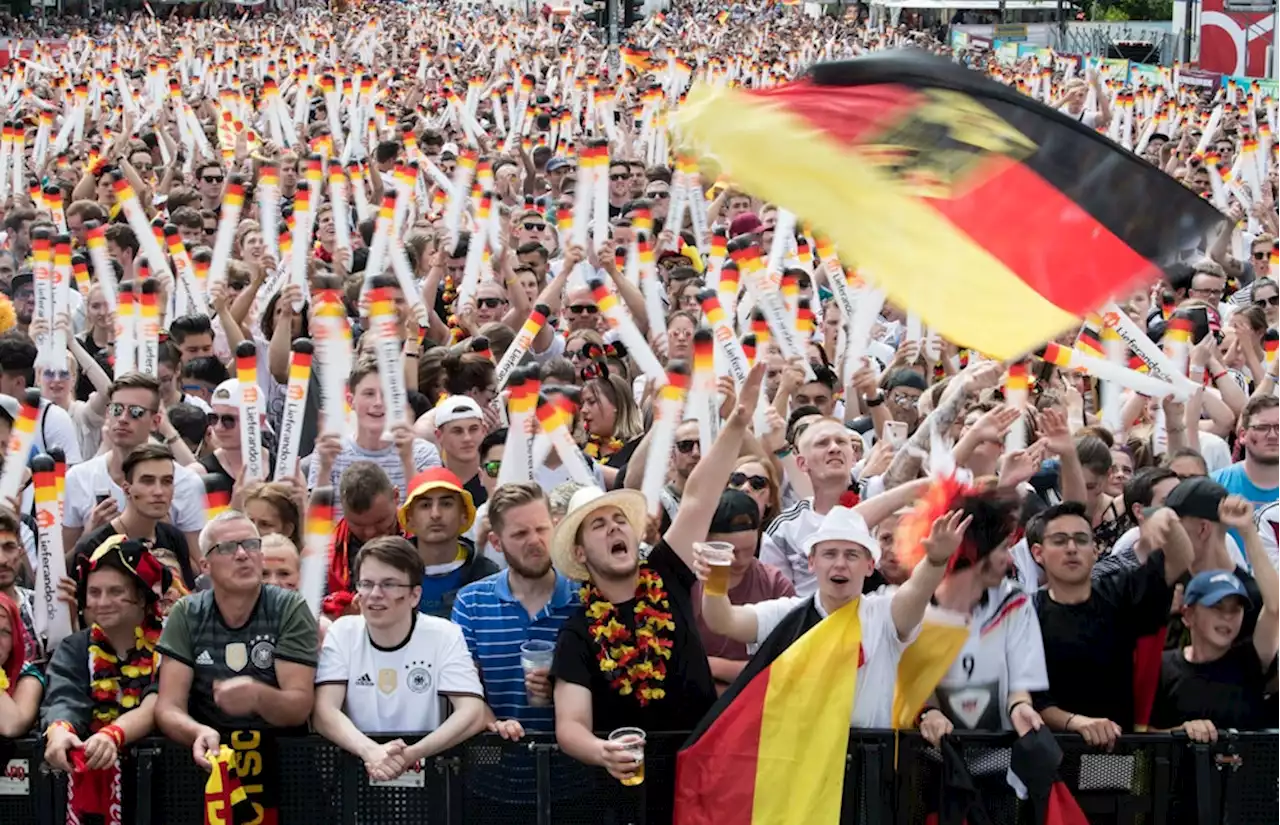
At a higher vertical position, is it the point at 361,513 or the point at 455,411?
the point at 455,411

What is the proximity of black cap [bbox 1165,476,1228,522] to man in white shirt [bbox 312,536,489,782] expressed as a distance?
2.24m

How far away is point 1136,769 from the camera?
5.30 metres

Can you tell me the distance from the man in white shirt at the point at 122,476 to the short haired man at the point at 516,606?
69.4 inches

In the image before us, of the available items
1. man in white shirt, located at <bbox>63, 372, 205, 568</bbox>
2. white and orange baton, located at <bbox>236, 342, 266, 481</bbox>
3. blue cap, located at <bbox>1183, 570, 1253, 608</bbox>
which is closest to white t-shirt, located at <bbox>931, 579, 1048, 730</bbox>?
blue cap, located at <bbox>1183, 570, 1253, 608</bbox>

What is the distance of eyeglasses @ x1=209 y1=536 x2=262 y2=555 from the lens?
5.44 metres

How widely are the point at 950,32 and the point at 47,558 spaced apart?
49.0 metres

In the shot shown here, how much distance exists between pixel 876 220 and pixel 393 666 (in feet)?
6.32

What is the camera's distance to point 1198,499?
19.2 feet

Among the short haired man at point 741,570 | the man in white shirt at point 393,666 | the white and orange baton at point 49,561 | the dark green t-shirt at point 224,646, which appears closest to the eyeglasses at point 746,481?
the short haired man at point 741,570

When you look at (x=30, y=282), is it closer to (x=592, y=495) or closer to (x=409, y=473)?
(x=409, y=473)

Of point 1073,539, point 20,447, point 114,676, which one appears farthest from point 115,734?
point 1073,539

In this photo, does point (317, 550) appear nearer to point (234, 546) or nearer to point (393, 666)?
point (234, 546)

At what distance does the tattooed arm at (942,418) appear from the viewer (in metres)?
6.47

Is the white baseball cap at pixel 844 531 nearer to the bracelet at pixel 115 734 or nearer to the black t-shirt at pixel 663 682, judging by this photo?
the black t-shirt at pixel 663 682
